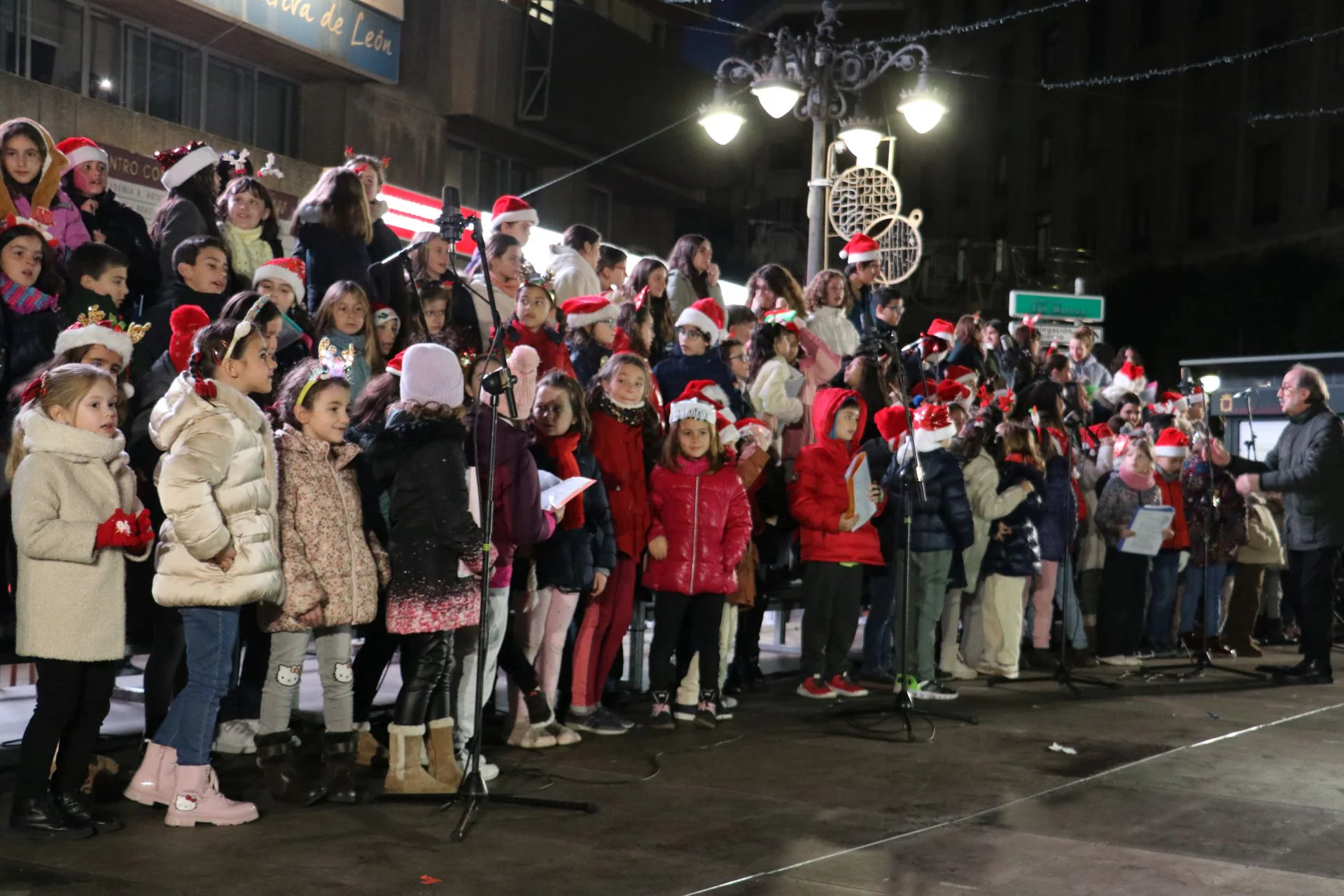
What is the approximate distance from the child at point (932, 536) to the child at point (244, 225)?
4411 mm

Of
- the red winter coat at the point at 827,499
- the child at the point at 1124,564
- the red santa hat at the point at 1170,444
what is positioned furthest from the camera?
the red santa hat at the point at 1170,444

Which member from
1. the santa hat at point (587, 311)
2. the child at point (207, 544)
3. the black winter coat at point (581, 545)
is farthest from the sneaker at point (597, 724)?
the child at point (207, 544)

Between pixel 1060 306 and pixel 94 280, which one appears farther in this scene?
pixel 1060 306

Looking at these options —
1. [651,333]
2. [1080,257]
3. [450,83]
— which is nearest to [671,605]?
[651,333]

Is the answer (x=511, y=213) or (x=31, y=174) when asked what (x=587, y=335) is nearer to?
(x=511, y=213)

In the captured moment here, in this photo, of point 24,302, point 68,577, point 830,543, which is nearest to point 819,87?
point 830,543

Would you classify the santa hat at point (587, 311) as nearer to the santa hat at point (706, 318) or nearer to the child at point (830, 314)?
the santa hat at point (706, 318)

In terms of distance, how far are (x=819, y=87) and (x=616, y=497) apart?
5.82 meters

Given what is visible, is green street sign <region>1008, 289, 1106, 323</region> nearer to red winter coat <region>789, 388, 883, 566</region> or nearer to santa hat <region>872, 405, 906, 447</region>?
santa hat <region>872, 405, 906, 447</region>

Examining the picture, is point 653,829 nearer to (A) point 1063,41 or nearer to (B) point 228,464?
(B) point 228,464

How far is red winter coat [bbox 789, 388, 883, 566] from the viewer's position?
31.3 ft

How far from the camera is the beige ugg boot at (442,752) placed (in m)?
6.50

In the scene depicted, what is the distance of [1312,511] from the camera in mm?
11227

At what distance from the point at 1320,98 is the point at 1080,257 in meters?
10.6
